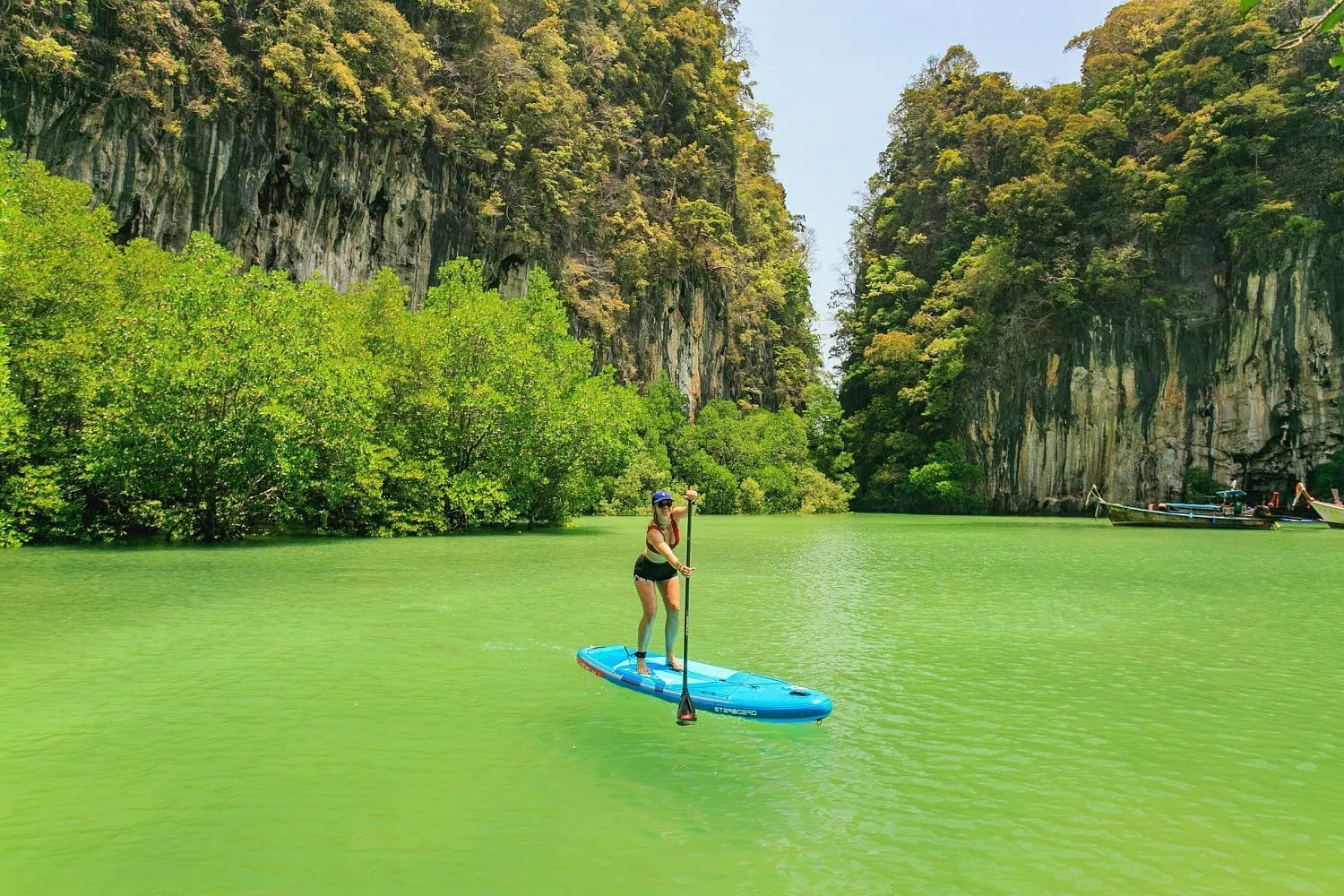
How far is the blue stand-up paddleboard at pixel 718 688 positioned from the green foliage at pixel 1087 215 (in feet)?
134

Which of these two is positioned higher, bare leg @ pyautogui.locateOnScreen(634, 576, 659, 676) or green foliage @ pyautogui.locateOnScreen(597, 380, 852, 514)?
green foliage @ pyautogui.locateOnScreen(597, 380, 852, 514)

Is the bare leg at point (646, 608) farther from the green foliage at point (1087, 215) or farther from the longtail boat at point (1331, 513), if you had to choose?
the green foliage at point (1087, 215)

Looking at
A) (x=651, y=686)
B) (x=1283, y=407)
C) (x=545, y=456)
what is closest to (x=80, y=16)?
(x=545, y=456)

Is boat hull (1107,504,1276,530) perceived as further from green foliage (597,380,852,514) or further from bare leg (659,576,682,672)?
bare leg (659,576,682,672)

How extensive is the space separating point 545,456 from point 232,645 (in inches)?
732

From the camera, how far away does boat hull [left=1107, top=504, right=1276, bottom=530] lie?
32.2 m

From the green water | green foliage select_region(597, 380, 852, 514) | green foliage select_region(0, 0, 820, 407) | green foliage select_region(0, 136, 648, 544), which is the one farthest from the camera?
green foliage select_region(597, 380, 852, 514)

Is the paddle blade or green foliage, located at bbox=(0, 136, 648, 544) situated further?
green foliage, located at bbox=(0, 136, 648, 544)

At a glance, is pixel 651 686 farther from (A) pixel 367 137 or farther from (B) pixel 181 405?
(A) pixel 367 137

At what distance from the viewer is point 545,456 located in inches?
1093

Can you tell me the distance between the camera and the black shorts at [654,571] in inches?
321

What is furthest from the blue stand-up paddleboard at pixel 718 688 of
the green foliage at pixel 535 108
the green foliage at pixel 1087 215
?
the green foliage at pixel 1087 215

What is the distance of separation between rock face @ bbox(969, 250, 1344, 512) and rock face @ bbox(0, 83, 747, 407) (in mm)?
24675

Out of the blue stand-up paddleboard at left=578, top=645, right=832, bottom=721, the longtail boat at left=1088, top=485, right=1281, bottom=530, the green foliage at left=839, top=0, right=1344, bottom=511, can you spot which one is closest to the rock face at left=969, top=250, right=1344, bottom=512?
the green foliage at left=839, top=0, right=1344, bottom=511
